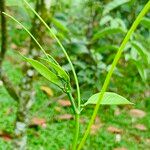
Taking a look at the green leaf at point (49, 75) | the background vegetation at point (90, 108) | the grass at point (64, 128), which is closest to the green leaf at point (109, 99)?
the green leaf at point (49, 75)

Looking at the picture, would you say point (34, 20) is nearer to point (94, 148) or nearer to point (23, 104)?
point (23, 104)

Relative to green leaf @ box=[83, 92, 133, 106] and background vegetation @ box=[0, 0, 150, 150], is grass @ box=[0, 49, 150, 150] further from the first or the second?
green leaf @ box=[83, 92, 133, 106]

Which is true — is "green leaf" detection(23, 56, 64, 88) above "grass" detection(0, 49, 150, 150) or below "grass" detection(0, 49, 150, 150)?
above

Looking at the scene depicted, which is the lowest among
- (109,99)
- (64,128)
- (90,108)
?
(64,128)

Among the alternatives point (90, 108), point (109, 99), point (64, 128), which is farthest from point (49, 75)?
point (90, 108)

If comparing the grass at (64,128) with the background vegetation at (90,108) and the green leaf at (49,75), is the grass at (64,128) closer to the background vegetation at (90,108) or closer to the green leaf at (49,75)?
the background vegetation at (90,108)

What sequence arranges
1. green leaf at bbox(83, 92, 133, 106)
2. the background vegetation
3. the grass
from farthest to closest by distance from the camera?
the grass, the background vegetation, green leaf at bbox(83, 92, 133, 106)

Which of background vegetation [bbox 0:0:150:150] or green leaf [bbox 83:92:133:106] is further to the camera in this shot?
background vegetation [bbox 0:0:150:150]

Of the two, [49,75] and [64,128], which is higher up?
[49,75]

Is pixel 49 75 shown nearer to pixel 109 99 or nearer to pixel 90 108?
pixel 109 99

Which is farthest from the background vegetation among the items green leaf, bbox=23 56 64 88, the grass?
green leaf, bbox=23 56 64 88

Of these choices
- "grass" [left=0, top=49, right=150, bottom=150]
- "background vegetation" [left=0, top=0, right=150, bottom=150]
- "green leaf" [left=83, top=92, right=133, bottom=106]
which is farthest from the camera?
"grass" [left=0, top=49, right=150, bottom=150]

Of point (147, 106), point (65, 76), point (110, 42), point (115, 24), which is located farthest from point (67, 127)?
point (65, 76)

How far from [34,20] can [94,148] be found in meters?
2.13
